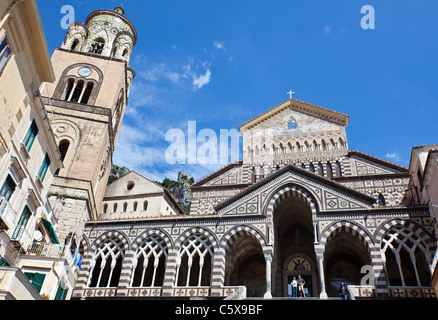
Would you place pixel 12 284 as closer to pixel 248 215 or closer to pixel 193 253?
pixel 193 253

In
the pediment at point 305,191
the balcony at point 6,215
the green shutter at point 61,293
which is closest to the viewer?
the balcony at point 6,215

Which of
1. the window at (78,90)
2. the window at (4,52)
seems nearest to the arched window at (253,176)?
the window at (78,90)

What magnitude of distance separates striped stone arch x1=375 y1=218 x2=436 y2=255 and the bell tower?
654 inches

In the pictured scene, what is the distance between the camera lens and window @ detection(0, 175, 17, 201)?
1465 cm

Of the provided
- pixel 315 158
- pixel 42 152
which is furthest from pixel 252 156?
pixel 42 152

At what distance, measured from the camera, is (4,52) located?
43.8 ft

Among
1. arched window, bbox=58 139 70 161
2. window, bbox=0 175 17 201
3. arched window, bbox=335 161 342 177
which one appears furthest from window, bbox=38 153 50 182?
arched window, bbox=335 161 342 177

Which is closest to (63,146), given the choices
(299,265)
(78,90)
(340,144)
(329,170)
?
(78,90)

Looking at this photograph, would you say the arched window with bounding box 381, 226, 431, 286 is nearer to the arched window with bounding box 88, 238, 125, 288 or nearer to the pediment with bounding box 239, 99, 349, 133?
the pediment with bounding box 239, 99, 349, 133

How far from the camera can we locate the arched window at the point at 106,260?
21.6 meters

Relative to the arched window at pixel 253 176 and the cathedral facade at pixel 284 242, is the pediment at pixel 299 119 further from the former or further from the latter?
the arched window at pixel 253 176

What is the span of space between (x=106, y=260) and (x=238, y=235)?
27.8ft

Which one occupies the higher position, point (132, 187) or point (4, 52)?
point (132, 187)

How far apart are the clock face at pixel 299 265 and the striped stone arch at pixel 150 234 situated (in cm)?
736
